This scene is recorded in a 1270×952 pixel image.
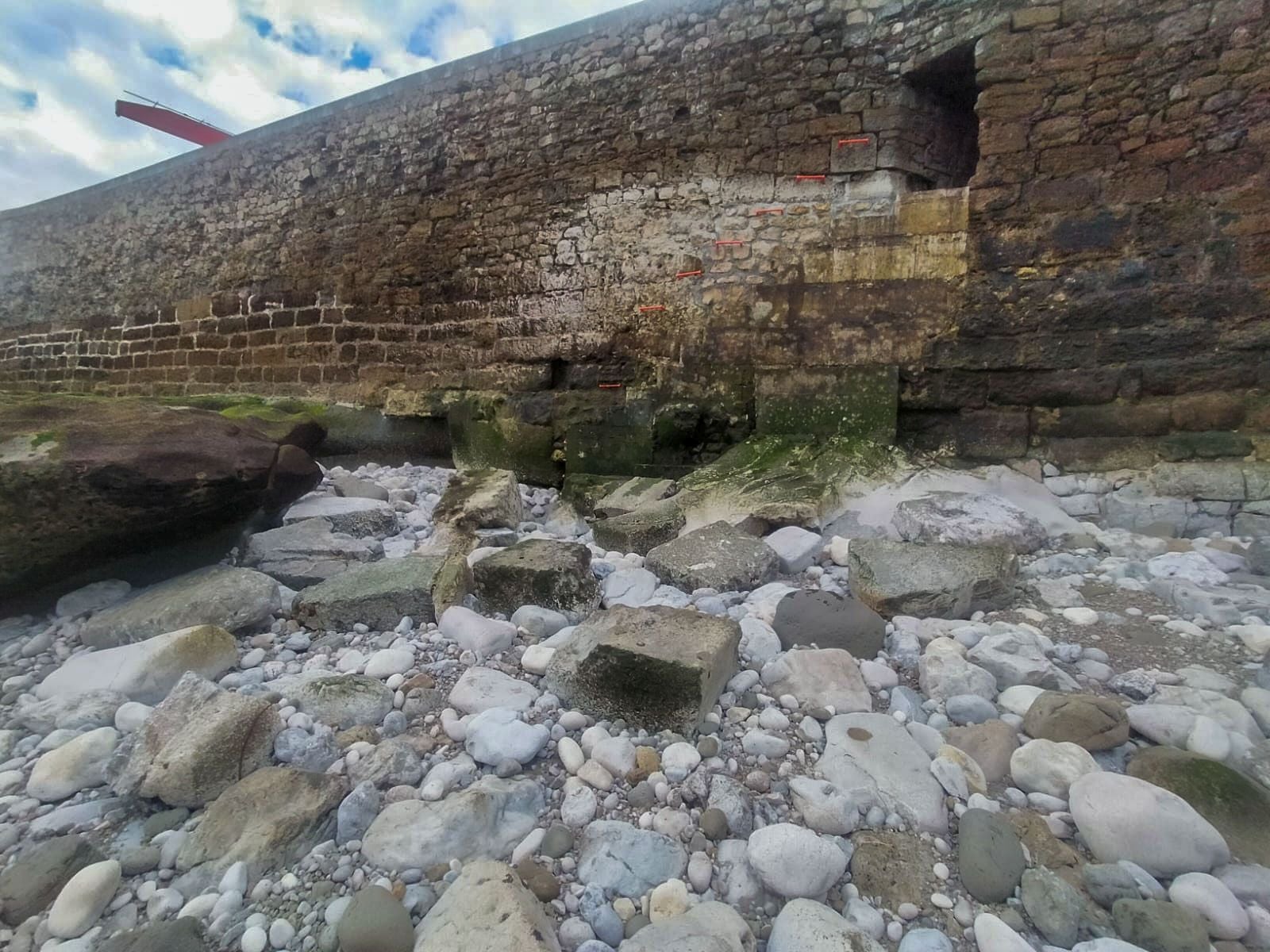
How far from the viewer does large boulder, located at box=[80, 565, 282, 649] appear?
2.20 metres

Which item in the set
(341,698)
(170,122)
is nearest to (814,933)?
(341,698)

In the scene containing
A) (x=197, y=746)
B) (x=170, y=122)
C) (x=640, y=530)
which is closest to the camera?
(x=197, y=746)

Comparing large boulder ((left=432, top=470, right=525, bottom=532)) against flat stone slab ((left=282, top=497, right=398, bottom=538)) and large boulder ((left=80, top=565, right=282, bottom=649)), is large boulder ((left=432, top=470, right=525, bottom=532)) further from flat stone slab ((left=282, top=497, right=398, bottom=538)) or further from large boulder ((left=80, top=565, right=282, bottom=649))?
large boulder ((left=80, top=565, right=282, bottom=649))

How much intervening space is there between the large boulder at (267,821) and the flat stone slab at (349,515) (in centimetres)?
187

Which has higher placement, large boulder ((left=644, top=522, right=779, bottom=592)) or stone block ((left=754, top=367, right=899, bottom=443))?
stone block ((left=754, top=367, right=899, bottom=443))

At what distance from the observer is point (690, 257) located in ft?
14.0

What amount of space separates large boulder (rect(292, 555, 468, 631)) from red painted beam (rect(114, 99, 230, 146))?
13.9m

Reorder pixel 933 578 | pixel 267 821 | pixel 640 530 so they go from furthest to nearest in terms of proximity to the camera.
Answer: pixel 640 530 → pixel 933 578 → pixel 267 821

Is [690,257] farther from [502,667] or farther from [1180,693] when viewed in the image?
[1180,693]

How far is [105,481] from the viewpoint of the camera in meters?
2.30

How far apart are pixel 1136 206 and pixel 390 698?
3.79 metres

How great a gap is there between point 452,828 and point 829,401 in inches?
118

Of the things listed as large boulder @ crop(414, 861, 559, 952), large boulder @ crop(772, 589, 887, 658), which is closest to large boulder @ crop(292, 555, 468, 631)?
large boulder @ crop(772, 589, 887, 658)

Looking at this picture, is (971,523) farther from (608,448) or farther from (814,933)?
(608,448)
